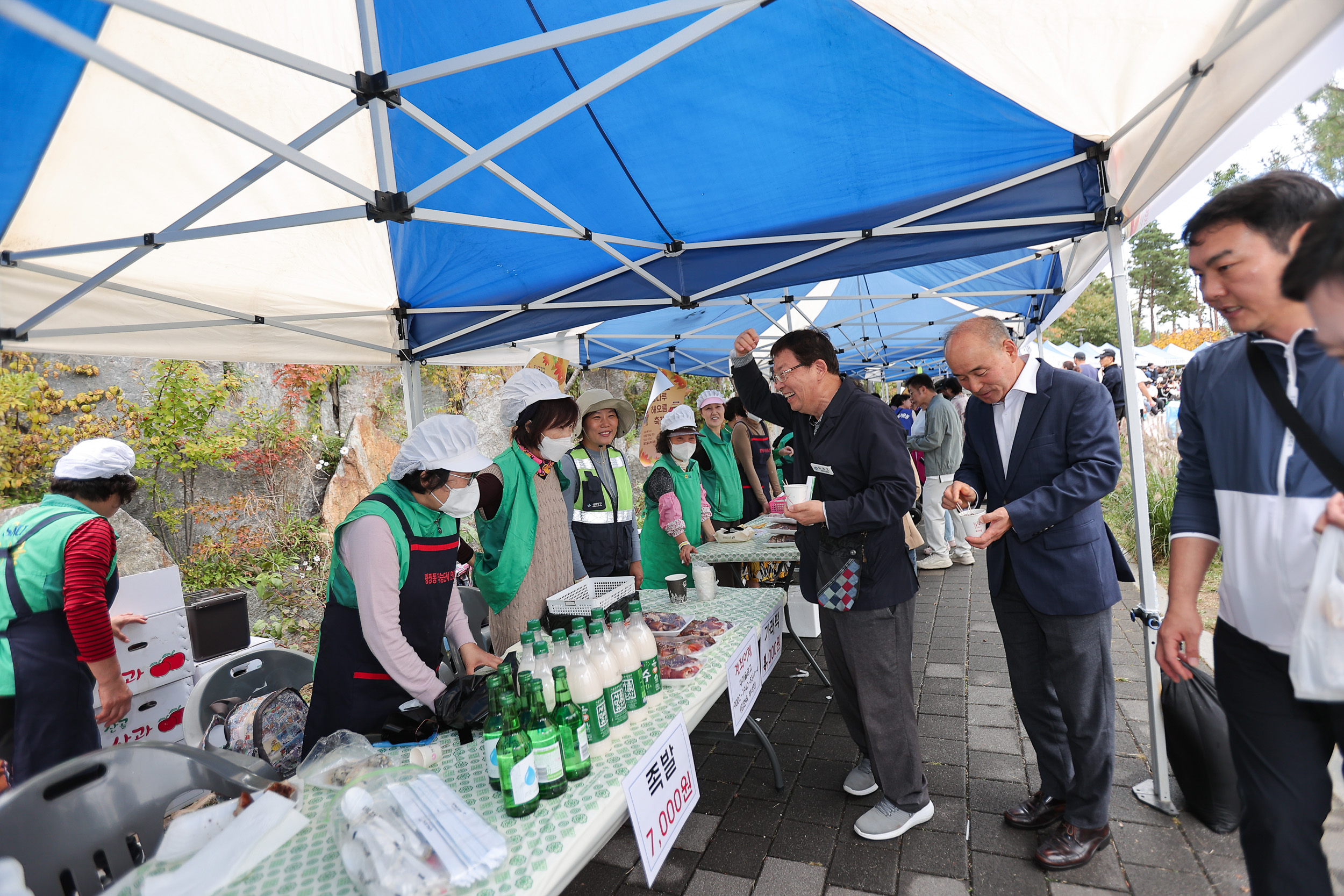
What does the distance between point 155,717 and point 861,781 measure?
403cm

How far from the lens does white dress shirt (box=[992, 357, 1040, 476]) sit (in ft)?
7.22

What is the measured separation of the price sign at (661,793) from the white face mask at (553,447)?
5.27ft

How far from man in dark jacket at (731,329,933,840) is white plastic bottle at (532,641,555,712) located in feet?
3.53

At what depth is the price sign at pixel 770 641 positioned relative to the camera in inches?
110

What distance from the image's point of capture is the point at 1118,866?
7.30 feet

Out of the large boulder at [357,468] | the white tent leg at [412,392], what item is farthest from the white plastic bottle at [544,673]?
the large boulder at [357,468]

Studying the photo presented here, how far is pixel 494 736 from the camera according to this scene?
154cm

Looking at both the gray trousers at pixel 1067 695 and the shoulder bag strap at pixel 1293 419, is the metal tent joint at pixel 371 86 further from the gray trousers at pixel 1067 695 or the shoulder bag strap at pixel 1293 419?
the gray trousers at pixel 1067 695

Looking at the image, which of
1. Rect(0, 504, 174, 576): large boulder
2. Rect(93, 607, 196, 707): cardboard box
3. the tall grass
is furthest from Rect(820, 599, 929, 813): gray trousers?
Rect(0, 504, 174, 576): large boulder

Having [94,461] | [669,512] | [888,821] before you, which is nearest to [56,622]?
[94,461]

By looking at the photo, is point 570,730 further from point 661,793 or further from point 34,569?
point 34,569

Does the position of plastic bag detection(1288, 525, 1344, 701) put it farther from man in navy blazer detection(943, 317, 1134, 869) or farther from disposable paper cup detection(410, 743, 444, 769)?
disposable paper cup detection(410, 743, 444, 769)

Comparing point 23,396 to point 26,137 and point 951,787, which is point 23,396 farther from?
point 951,787

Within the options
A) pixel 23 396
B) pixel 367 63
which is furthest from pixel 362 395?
pixel 367 63
